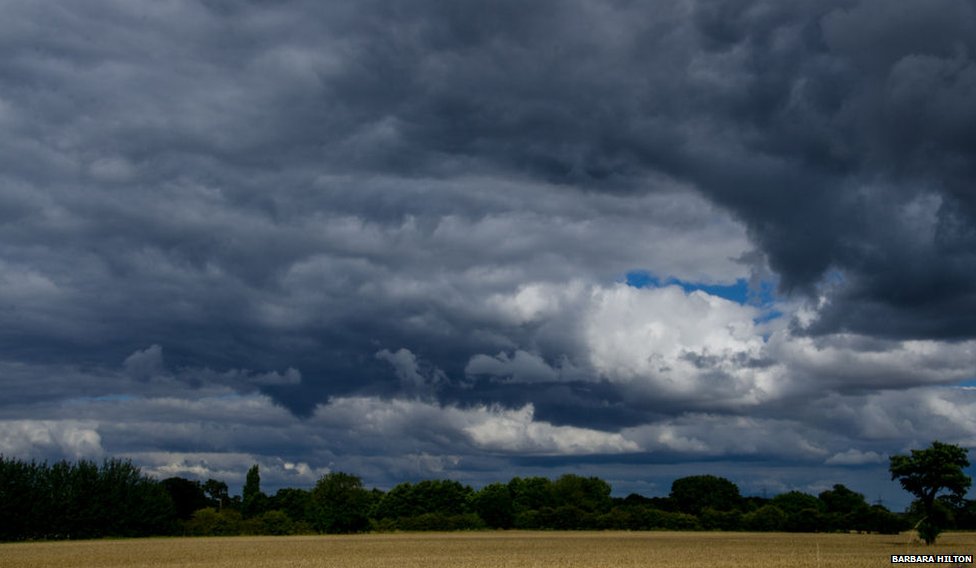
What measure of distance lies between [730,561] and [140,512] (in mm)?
115547

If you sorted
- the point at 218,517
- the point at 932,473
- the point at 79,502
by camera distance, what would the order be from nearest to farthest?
the point at 932,473 → the point at 79,502 → the point at 218,517

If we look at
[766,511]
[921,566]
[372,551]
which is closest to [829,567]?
[921,566]

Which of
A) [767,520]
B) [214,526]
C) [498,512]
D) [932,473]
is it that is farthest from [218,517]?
[932,473]

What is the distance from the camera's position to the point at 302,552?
289ft

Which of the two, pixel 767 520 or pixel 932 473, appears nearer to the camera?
pixel 932 473

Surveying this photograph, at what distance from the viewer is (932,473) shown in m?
78.2

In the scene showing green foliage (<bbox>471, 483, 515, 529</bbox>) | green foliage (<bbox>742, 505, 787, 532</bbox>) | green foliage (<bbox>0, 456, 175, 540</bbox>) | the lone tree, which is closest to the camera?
the lone tree

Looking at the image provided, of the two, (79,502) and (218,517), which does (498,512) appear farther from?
(79,502)

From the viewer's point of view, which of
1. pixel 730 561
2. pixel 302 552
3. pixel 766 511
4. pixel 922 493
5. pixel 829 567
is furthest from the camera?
pixel 766 511

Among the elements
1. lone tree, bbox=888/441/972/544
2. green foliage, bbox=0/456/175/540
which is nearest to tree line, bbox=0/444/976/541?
green foliage, bbox=0/456/175/540

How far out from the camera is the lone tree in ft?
253

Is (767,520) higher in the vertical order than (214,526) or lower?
higher

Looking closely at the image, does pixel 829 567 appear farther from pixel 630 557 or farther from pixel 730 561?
pixel 630 557

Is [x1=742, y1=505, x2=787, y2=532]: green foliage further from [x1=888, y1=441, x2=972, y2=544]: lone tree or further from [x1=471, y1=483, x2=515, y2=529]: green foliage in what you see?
[x1=888, y1=441, x2=972, y2=544]: lone tree
